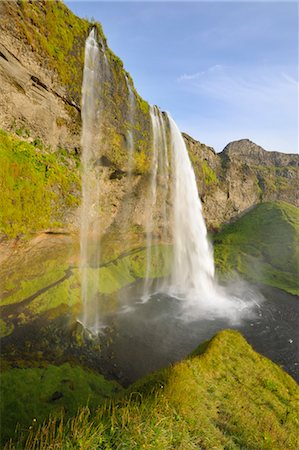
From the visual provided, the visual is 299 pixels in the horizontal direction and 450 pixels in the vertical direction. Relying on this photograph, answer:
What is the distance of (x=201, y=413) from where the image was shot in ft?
25.9

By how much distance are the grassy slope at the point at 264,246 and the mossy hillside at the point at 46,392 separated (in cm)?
3472

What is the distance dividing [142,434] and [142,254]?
36060 mm

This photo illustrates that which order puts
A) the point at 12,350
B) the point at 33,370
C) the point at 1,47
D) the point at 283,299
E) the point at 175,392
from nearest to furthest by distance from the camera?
the point at 175,392, the point at 33,370, the point at 12,350, the point at 1,47, the point at 283,299

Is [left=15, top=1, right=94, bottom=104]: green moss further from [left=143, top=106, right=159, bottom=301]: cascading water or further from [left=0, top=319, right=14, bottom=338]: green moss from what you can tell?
[left=0, top=319, right=14, bottom=338]: green moss

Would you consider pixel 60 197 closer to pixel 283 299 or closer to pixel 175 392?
pixel 175 392

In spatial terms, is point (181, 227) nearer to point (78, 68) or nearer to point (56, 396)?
point (78, 68)

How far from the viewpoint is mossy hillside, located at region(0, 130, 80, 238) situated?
2077cm

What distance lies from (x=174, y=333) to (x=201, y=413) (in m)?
16.1

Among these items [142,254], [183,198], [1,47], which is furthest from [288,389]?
[183,198]

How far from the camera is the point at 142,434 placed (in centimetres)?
567

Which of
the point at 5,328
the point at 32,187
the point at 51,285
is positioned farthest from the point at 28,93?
the point at 5,328

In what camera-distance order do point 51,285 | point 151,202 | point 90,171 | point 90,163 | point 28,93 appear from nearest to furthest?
point 28,93 < point 51,285 < point 90,163 < point 90,171 < point 151,202

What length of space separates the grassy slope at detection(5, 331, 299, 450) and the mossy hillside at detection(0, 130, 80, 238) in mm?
15917

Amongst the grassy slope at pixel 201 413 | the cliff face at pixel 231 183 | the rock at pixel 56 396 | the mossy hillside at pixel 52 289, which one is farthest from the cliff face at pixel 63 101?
the cliff face at pixel 231 183
